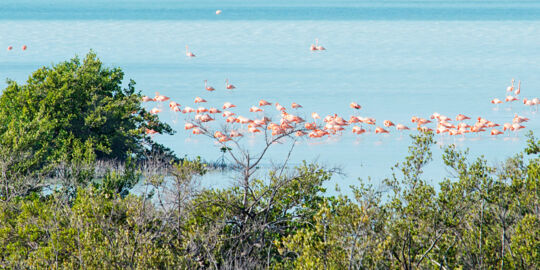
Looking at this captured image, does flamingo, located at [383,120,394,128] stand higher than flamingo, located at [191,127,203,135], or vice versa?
flamingo, located at [383,120,394,128]

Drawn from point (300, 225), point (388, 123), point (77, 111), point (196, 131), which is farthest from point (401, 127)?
point (300, 225)

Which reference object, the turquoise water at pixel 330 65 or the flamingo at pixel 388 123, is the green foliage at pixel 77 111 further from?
the flamingo at pixel 388 123

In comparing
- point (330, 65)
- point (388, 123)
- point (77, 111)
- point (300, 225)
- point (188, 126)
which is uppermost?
point (330, 65)

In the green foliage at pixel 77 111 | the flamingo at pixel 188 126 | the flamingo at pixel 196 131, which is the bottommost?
the flamingo at pixel 196 131

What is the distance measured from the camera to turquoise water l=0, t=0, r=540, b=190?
44781 millimetres

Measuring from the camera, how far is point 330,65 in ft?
266

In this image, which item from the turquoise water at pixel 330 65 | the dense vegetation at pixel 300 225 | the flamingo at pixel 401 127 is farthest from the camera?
the flamingo at pixel 401 127

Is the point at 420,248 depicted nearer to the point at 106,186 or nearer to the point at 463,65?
the point at 106,186

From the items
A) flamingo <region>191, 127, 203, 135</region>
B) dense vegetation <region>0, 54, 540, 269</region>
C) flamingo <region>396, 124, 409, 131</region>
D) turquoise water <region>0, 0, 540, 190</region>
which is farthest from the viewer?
flamingo <region>191, 127, 203, 135</region>

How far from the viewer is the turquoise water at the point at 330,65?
147 feet

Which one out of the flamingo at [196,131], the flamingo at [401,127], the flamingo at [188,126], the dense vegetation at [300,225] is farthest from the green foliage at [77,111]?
the flamingo at [401,127]

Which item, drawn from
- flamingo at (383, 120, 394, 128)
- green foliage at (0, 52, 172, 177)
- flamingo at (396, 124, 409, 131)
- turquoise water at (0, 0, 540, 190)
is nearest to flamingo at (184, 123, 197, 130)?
turquoise water at (0, 0, 540, 190)

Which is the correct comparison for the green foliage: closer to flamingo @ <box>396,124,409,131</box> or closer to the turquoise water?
the turquoise water

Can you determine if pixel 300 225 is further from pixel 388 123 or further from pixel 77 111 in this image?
pixel 388 123
